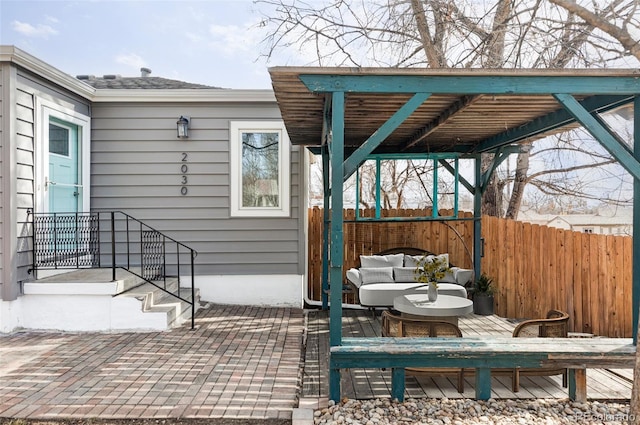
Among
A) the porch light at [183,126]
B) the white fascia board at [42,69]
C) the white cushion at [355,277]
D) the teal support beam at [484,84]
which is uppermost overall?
the white fascia board at [42,69]

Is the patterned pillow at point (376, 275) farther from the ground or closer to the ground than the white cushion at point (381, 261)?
closer to the ground

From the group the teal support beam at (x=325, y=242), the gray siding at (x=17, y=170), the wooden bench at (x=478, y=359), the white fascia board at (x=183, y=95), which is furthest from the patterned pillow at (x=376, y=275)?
the gray siding at (x=17, y=170)

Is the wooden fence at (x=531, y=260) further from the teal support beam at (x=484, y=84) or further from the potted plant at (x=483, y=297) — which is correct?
the teal support beam at (x=484, y=84)

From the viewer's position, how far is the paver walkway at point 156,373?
10.8 feet

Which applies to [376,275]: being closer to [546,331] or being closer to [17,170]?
[546,331]

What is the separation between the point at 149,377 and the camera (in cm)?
392

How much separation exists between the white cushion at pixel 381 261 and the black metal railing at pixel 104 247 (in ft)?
8.63

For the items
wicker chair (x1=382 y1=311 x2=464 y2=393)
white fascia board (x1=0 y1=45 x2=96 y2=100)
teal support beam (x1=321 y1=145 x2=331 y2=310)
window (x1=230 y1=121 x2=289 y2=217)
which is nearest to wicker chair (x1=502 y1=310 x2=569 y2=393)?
wicker chair (x1=382 y1=311 x2=464 y2=393)

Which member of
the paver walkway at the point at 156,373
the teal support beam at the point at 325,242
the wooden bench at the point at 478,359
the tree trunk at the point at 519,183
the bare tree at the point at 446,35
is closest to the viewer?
the paver walkway at the point at 156,373

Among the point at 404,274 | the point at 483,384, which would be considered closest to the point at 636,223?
the point at 483,384

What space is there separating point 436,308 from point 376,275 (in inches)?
87.0

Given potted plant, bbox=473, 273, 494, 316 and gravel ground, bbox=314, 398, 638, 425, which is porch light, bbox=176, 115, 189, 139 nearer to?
gravel ground, bbox=314, 398, 638, 425

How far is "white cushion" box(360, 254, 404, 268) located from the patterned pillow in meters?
0.24

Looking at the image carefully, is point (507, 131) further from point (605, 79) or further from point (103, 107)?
point (103, 107)
